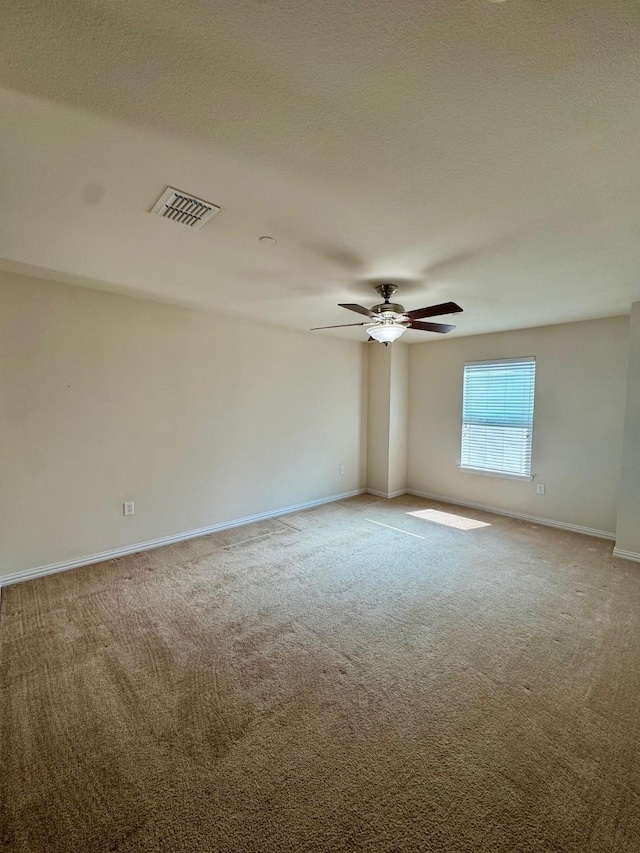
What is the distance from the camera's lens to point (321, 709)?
1.72 meters

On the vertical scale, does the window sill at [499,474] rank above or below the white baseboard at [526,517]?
above

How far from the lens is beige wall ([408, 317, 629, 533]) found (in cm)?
377

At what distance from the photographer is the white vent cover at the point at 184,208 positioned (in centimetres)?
166

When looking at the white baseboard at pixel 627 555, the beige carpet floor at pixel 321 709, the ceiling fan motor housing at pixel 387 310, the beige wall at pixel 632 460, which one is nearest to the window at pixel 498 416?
the beige wall at pixel 632 460

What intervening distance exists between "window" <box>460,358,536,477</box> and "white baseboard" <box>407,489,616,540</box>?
52 cm

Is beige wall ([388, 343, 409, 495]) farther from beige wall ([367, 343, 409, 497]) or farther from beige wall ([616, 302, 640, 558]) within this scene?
beige wall ([616, 302, 640, 558])

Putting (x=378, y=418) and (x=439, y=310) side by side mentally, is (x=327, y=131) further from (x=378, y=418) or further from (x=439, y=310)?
(x=378, y=418)

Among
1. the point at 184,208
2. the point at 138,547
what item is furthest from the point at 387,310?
the point at 138,547

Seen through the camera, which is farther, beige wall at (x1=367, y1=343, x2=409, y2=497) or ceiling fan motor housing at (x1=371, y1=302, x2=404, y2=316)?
beige wall at (x1=367, y1=343, x2=409, y2=497)

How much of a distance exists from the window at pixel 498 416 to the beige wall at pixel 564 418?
10 centimetres

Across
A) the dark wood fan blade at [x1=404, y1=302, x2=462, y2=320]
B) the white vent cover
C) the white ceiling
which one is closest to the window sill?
the white ceiling

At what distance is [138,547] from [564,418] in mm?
4799

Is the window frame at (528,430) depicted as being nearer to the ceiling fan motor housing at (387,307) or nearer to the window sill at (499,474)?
the window sill at (499,474)

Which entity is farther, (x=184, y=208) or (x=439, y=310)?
(x=439, y=310)
